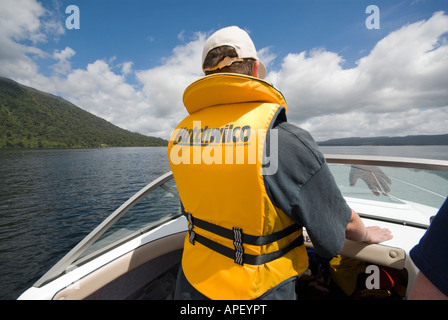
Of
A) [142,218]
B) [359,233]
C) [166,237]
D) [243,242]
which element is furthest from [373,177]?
[142,218]

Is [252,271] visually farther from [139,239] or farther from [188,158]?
[139,239]

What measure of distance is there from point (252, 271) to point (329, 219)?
428 millimetres

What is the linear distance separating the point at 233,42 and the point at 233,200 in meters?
0.88

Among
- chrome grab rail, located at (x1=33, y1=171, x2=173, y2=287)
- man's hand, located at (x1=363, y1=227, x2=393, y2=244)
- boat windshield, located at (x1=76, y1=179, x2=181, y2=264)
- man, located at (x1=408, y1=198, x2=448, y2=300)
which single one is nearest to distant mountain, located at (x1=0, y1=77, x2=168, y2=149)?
boat windshield, located at (x1=76, y1=179, x2=181, y2=264)

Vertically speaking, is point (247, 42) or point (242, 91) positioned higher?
point (247, 42)

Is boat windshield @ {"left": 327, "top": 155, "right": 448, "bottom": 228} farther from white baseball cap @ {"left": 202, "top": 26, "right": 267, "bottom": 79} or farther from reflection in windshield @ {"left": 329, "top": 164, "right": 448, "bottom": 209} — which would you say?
white baseball cap @ {"left": 202, "top": 26, "right": 267, "bottom": 79}

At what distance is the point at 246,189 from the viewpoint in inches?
38.3

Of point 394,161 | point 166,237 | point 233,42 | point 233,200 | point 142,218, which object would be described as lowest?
point 166,237

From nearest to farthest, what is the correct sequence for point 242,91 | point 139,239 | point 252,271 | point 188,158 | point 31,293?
point 252,271 < point 242,91 < point 188,158 < point 31,293 < point 139,239

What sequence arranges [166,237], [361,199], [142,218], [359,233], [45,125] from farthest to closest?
[45,125] → [361,199] → [142,218] → [166,237] → [359,233]

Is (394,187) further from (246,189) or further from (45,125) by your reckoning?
(45,125)

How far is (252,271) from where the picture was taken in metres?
1.01

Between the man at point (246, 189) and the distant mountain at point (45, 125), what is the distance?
→ 12018 cm
